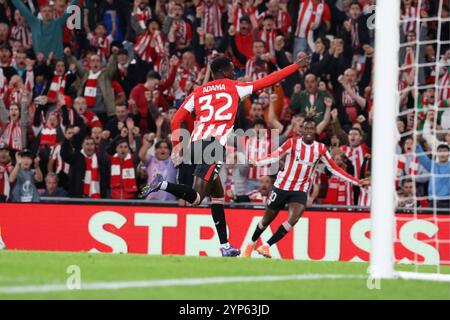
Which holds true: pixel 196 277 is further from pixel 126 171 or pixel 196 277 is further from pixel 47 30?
pixel 47 30

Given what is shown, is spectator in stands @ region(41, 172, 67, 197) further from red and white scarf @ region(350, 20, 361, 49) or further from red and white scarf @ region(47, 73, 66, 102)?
red and white scarf @ region(350, 20, 361, 49)

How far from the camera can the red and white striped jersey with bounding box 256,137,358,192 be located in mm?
13867

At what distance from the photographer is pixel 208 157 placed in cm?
1148

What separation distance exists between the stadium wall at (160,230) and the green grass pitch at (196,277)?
5.33 meters

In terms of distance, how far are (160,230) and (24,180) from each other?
2.21 m

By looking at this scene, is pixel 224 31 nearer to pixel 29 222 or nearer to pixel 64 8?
pixel 64 8

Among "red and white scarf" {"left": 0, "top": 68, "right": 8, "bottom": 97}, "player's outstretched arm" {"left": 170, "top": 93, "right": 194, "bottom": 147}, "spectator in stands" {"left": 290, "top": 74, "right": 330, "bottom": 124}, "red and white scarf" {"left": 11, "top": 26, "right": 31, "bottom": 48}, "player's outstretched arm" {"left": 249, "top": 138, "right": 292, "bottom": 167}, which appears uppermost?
"red and white scarf" {"left": 11, "top": 26, "right": 31, "bottom": 48}

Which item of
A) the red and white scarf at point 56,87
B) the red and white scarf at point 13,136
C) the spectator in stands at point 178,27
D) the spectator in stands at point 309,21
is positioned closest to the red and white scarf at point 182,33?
the spectator in stands at point 178,27

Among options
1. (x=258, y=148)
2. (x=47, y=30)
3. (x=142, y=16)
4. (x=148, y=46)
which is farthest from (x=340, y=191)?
(x=47, y=30)

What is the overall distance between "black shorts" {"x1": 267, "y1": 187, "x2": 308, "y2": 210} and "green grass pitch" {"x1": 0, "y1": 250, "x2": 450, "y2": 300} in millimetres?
A: 3451

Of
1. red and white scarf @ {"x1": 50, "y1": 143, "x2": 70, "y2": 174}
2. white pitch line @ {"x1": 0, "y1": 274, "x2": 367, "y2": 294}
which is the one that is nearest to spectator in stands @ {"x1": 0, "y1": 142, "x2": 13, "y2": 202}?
red and white scarf @ {"x1": 50, "y1": 143, "x2": 70, "y2": 174}

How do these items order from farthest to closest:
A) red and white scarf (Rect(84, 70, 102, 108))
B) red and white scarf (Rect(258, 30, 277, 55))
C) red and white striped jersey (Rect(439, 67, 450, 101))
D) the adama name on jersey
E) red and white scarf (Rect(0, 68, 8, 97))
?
1. red and white scarf (Rect(258, 30, 277, 55))
2. red and white scarf (Rect(84, 70, 102, 108))
3. red and white scarf (Rect(0, 68, 8, 97))
4. red and white striped jersey (Rect(439, 67, 450, 101))
5. the adama name on jersey

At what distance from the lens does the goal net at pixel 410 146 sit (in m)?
8.34

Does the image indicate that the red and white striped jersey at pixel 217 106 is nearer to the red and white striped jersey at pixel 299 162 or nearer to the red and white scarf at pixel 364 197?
the red and white striped jersey at pixel 299 162
